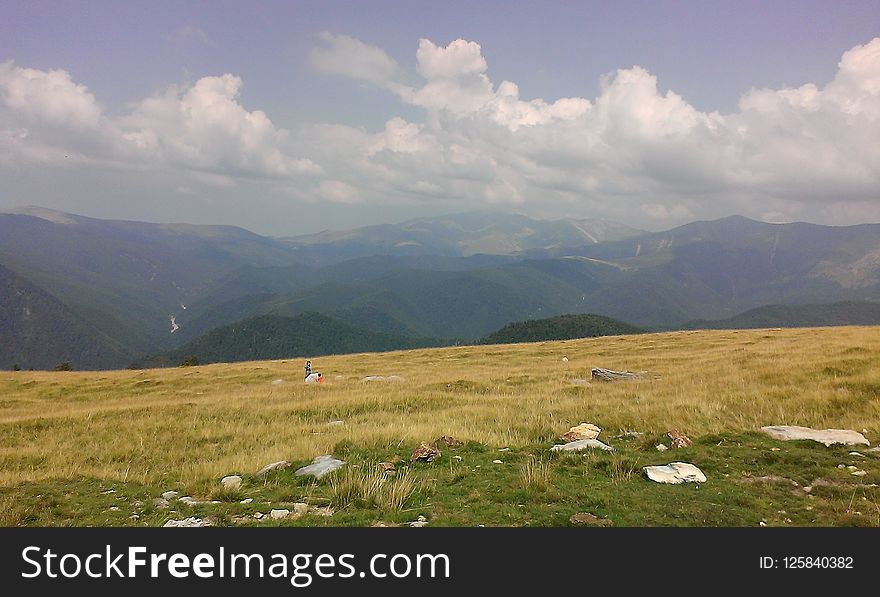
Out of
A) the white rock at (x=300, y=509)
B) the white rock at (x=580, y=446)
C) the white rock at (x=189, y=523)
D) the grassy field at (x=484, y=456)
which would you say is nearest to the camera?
the white rock at (x=189, y=523)

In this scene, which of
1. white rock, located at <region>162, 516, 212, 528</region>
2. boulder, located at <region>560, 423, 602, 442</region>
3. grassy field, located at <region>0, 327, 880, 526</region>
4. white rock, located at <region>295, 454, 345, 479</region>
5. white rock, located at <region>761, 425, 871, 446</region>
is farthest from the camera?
boulder, located at <region>560, 423, 602, 442</region>

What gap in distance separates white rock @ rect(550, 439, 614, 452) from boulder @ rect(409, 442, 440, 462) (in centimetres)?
268

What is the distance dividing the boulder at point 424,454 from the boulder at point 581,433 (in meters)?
3.45

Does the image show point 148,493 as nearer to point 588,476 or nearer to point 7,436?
point 588,476

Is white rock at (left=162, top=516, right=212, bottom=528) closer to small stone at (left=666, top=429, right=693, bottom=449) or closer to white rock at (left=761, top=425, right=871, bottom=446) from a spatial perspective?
small stone at (left=666, top=429, right=693, bottom=449)

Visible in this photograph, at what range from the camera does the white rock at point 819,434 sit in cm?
933

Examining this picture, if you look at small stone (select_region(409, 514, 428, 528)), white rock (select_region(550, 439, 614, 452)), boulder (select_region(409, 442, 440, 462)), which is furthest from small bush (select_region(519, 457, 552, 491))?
boulder (select_region(409, 442, 440, 462))

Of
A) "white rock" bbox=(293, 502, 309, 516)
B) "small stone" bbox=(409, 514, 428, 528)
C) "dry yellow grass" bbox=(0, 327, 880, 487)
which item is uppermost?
"small stone" bbox=(409, 514, 428, 528)

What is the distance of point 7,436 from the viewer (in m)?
16.0

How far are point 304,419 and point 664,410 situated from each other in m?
11.9

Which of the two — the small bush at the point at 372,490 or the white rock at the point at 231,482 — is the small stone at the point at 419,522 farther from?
the white rock at the point at 231,482

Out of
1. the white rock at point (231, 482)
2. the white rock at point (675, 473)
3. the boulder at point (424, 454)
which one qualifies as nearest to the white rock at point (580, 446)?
the white rock at point (675, 473)

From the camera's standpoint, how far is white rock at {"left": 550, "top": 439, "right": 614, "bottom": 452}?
9.99 metres
